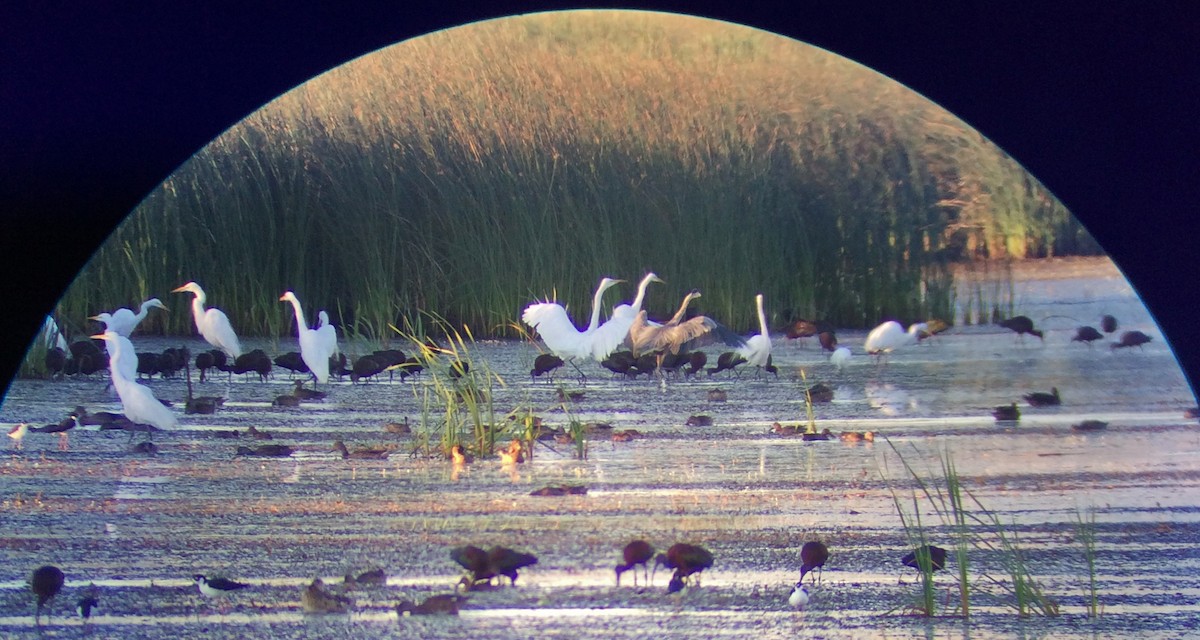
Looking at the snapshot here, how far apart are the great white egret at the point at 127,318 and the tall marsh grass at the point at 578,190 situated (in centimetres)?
3

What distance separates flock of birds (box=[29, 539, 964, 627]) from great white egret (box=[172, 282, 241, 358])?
46 cm

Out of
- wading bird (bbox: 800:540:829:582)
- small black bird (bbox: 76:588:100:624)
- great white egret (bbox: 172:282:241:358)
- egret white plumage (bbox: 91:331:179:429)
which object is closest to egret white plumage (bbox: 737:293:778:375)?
wading bird (bbox: 800:540:829:582)

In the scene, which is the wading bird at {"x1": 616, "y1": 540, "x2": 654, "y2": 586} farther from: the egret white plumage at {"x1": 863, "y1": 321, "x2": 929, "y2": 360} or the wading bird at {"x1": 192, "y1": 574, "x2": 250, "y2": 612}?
the wading bird at {"x1": 192, "y1": 574, "x2": 250, "y2": 612}

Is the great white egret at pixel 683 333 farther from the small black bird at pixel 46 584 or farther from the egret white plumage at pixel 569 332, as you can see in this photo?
the small black bird at pixel 46 584

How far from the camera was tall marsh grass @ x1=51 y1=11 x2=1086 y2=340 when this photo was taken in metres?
2.11

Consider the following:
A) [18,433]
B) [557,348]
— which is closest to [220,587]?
[18,433]

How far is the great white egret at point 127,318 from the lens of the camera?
2151mm

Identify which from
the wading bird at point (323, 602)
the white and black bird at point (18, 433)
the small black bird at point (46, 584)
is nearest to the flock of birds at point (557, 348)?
the white and black bird at point (18, 433)

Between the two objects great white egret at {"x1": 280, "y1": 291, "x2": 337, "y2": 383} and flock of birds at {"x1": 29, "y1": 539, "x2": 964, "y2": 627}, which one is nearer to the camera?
flock of birds at {"x1": 29, "y1": 539, "x2": 964, "y2": 627}

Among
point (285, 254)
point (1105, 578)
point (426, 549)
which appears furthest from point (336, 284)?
point (1105, 578)

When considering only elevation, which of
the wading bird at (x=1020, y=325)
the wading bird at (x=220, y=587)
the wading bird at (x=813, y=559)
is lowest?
the wading bird at (x=220, y=587)

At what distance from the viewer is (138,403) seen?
216 centimetres

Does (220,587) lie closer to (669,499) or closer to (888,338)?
(669,499)

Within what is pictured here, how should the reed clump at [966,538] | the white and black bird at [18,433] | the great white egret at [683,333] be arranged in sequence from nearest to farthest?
the reed clump at [966,538] < the great white egret at [683,333] < the white and black bird at [18,433]
